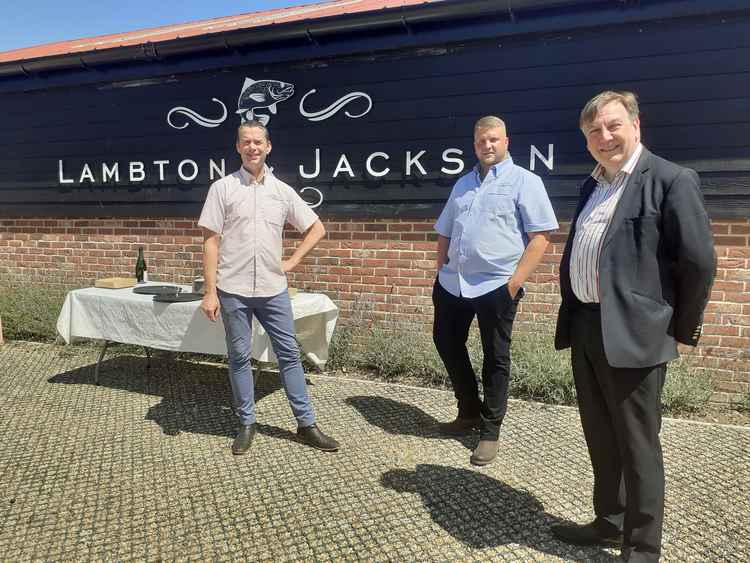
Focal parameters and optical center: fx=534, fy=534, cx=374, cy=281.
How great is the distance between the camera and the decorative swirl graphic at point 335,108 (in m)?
5.23

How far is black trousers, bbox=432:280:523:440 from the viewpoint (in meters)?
3.09

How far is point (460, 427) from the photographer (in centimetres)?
355

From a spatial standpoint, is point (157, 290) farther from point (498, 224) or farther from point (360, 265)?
point (498, 224)

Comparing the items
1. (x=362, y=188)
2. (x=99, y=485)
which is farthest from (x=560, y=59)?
(x=99, y=485)

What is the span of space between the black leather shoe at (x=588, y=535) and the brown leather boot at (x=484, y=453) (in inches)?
29.1

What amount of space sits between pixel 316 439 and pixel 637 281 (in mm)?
2142

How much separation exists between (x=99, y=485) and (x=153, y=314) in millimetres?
1567

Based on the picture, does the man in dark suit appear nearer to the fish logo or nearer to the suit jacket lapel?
the suit jacket lapel

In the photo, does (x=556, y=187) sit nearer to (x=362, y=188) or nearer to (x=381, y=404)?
(x=362, y=188)

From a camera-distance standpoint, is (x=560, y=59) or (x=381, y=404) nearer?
(x=381, y=404)

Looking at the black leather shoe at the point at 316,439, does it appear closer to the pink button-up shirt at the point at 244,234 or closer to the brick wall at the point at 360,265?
the pink button-up shirt at the point at 244,234

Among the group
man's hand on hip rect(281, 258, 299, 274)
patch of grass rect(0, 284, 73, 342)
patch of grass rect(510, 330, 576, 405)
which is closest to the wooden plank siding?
patch of grass rect(0, 284, 73, 342)

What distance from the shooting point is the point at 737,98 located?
13.5 feet

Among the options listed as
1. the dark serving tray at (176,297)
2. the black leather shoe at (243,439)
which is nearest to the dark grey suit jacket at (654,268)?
the black leather shoe at (243,439)
